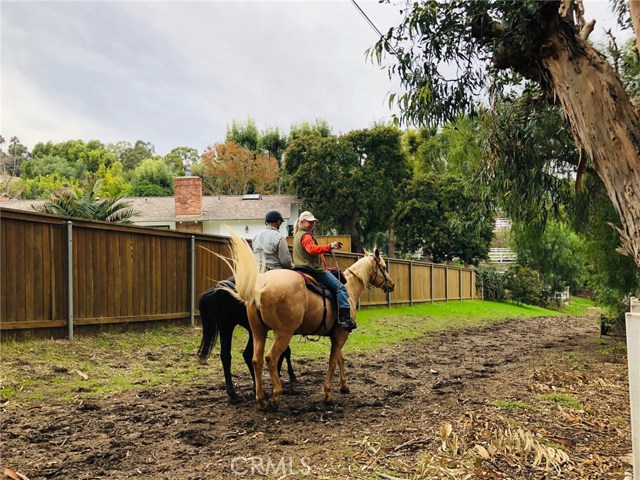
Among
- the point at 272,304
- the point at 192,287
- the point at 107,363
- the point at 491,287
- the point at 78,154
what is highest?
the point at 78,154

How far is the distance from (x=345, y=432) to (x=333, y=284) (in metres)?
1.90

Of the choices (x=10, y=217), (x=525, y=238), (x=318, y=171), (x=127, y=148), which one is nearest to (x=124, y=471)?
(x=10, y=217)

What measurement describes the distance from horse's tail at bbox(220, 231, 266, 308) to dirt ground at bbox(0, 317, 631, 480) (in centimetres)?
130

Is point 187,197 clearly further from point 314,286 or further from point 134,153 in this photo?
point 134,153

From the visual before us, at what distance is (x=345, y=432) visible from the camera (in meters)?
5.33

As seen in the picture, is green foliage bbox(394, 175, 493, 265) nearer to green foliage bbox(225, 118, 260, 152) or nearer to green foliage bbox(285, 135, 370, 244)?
green foliage bbox(285, 135, 370, 244)

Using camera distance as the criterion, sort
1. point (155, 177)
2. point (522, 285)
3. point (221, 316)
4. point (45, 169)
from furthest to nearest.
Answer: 1. point (155, 177)
2. point (45, 169)
3. point (522, 285)
4. point (221, 316)

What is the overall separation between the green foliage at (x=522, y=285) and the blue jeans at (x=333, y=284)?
32577mm

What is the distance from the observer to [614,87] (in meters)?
6.30

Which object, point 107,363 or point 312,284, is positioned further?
point 107,363

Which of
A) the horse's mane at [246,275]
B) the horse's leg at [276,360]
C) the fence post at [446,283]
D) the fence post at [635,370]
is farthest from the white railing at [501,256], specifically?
the fence post at [635,370]

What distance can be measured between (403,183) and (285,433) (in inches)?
1228

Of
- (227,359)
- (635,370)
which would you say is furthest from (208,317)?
(635,370)

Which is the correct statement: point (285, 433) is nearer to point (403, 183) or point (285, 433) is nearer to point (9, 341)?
point (9, 341)
